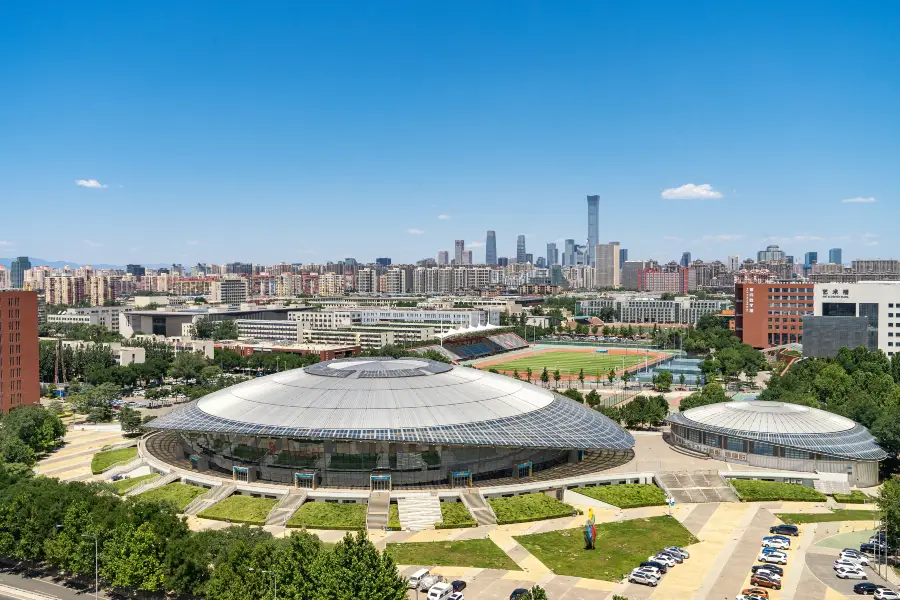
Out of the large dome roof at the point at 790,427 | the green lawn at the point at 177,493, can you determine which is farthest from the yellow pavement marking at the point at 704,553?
the green lawn at the point at 177,493

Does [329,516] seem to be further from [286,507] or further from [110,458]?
[110,458]

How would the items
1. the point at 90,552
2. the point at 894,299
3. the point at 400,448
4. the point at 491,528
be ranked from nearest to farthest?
the point at 90,552 → the point at 491,528 → the point at 400,448 → the point at 894,299

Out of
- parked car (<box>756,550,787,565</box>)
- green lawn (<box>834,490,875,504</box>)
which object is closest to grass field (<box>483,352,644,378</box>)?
green lawn (<box>834,490,875,504</box>)

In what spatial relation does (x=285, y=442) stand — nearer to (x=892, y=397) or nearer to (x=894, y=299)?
(x=892, y=397)

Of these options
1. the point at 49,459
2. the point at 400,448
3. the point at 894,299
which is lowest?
the point at 49,459

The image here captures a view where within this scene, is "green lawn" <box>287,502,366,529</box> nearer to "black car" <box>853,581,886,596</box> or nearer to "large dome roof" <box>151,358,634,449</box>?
"large dome roof" <box>151,358,634,449</box>

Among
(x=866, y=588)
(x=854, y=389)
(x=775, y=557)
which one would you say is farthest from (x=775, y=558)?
(x=854, y=389)

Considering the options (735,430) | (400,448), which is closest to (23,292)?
(400,448)
